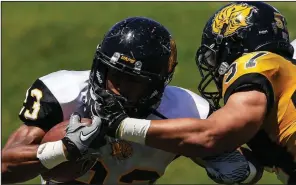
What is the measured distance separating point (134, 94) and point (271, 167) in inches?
34.2

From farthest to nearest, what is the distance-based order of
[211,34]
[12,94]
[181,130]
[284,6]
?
[284,6]
[12,94]
[211,34]
[181,130]

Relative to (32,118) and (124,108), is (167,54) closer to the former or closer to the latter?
(124,108)

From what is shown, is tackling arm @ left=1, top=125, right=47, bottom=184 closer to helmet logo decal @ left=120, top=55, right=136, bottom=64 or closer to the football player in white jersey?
the football player in white jersey

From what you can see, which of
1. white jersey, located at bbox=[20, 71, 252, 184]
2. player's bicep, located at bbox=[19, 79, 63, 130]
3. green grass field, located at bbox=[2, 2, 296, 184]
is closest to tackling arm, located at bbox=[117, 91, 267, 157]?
white jersey, located at bbox=[20, 71, 252, 184]

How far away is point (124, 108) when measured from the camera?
425 centimetres

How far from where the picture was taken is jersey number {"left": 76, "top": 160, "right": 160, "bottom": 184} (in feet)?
14.9

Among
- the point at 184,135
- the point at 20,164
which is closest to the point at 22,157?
the point at 20,164

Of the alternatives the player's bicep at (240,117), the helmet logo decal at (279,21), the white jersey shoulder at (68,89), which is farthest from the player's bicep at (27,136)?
the helmet logo decal at (279,21)

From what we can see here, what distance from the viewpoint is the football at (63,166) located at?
4.16 m

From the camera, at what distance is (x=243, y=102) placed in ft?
12.8

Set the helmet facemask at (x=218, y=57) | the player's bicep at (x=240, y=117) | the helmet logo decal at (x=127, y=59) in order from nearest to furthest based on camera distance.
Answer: the player's bicep at (x=240, y=117) < the helmet logo decal at (x=127, y=59) < the helmet facemask at (x=218, y=57)

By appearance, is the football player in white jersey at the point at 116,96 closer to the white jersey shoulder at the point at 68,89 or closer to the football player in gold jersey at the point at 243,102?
the white jersey shoulder at the point at 68,89

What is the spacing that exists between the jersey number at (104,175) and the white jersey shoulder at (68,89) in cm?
36

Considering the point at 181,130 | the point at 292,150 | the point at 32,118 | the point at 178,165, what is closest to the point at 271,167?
the point at 292,150
